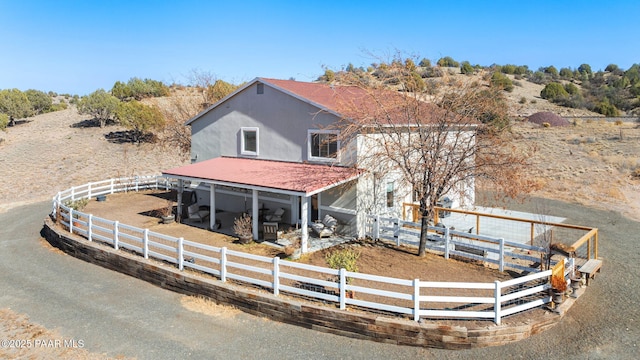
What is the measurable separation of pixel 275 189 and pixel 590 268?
922 cm

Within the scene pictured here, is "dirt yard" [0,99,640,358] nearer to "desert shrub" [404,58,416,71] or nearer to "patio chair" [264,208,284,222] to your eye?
"patio chair" [264,208,284,222]

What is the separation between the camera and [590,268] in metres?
11.8

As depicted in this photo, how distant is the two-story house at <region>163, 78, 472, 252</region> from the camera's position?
15336mm

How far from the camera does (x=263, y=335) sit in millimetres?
9375

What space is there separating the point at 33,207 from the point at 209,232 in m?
13.5

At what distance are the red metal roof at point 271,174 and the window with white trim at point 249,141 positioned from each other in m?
0.39

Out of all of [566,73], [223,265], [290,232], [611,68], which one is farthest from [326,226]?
[611,68]

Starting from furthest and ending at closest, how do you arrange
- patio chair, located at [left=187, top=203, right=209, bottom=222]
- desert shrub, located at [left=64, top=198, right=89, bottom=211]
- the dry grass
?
desert shrub, located at [left=64, top=198, right=89, bottom=211]
patio chair, located at [left=187, top=203, right=209, bottom=222]
the dry grass

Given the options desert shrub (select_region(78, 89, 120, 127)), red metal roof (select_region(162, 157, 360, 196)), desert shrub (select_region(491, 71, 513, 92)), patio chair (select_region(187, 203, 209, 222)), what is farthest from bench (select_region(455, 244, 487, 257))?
desert shrub (select_region(78, 89, 120, 127))

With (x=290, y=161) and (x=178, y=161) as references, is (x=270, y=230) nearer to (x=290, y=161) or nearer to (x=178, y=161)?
(x=290, y=161)

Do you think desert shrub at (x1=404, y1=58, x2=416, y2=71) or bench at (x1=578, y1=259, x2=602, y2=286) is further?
desert shrub at (x1=404, y1=58, x2=416, y2=71)

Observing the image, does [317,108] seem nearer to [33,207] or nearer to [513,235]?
[513,235]

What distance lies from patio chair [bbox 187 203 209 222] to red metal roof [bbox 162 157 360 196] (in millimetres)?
1666

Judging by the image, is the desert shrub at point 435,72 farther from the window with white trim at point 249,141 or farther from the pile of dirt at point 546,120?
the pile of dirt at point 546,120
